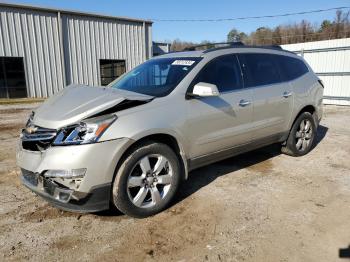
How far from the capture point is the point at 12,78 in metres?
16.0

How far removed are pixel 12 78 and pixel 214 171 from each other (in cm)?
1501

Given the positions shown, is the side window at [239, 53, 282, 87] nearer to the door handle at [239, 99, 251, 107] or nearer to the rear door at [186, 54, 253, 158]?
the rear door at [186, 54, 253, 158]

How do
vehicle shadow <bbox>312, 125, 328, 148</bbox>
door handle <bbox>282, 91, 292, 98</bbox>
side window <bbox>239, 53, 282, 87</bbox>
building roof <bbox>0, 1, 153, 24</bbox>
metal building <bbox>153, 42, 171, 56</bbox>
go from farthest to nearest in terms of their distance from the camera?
metal building <bbox>153, 42, 171, 56</bbox>
building roof <bbox>0, 1, 153, 24</bbox>
vehicle shadow <bbox>312, 125, 328, 148</bbox>
door handle <bbox>282, 91, 292, 98</bbox>
side window <bbox>239, 53, 282, 87</bbox>

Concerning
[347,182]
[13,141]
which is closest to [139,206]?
[347,182]

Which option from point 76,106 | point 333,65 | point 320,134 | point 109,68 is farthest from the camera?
point 109,68

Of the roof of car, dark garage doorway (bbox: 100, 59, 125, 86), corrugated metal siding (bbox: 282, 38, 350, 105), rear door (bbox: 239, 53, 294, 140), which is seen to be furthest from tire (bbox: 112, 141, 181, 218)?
dark garage doorway (bbox: 100, 59, 125, 86)

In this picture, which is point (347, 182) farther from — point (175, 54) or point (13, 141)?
point (13, 141)

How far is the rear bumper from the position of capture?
9.34 feet

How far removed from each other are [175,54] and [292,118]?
2.24 metres

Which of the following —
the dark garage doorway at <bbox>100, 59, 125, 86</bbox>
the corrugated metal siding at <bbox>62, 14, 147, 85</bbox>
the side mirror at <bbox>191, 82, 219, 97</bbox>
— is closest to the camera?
the side mirror at <bbox>191, 82, 219, 97</bbox>

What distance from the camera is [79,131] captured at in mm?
2855

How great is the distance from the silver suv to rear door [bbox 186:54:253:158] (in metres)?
0.01

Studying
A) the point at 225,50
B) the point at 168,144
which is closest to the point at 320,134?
the point at 225,50

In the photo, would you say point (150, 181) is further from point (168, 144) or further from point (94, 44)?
point (94, 44)
